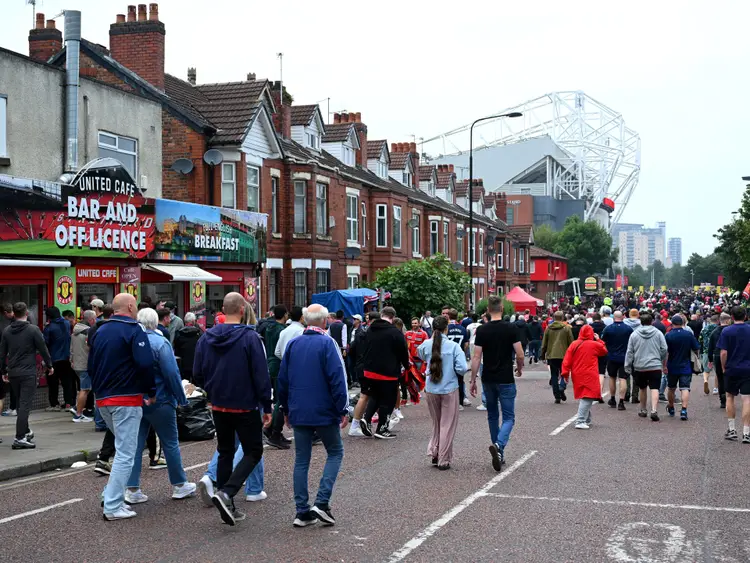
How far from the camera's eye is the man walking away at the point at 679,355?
52.5ft

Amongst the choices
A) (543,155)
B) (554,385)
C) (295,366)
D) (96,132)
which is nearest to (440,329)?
(295,366)

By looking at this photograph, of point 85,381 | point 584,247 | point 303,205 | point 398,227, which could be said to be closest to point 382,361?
point 85,381

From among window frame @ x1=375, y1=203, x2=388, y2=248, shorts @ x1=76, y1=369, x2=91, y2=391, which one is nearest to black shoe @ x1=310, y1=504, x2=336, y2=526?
shorts @ x1=76, y1=369, x2=91, y2=391

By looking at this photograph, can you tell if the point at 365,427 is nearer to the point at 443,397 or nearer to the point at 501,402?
the point at 443,397

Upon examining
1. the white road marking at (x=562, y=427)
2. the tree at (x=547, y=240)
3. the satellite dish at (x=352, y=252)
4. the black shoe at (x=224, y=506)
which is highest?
the tree at (x=547, y=240)

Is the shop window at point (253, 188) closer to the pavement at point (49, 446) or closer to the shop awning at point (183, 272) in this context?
the shop awning at point (183, 272)

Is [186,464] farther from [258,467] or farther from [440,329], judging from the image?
[440,329]

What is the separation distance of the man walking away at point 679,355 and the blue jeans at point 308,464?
9.76m

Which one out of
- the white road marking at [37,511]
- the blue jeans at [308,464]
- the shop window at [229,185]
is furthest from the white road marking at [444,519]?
the shop window at [229,185]

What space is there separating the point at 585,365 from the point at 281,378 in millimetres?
8096

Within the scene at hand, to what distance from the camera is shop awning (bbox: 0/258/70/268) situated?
16.8m

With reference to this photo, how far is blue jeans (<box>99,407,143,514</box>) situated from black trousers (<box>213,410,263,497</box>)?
85 cm

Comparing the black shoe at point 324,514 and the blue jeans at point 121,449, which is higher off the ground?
the blue jeans at point 121,449

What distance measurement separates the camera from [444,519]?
803 cm
